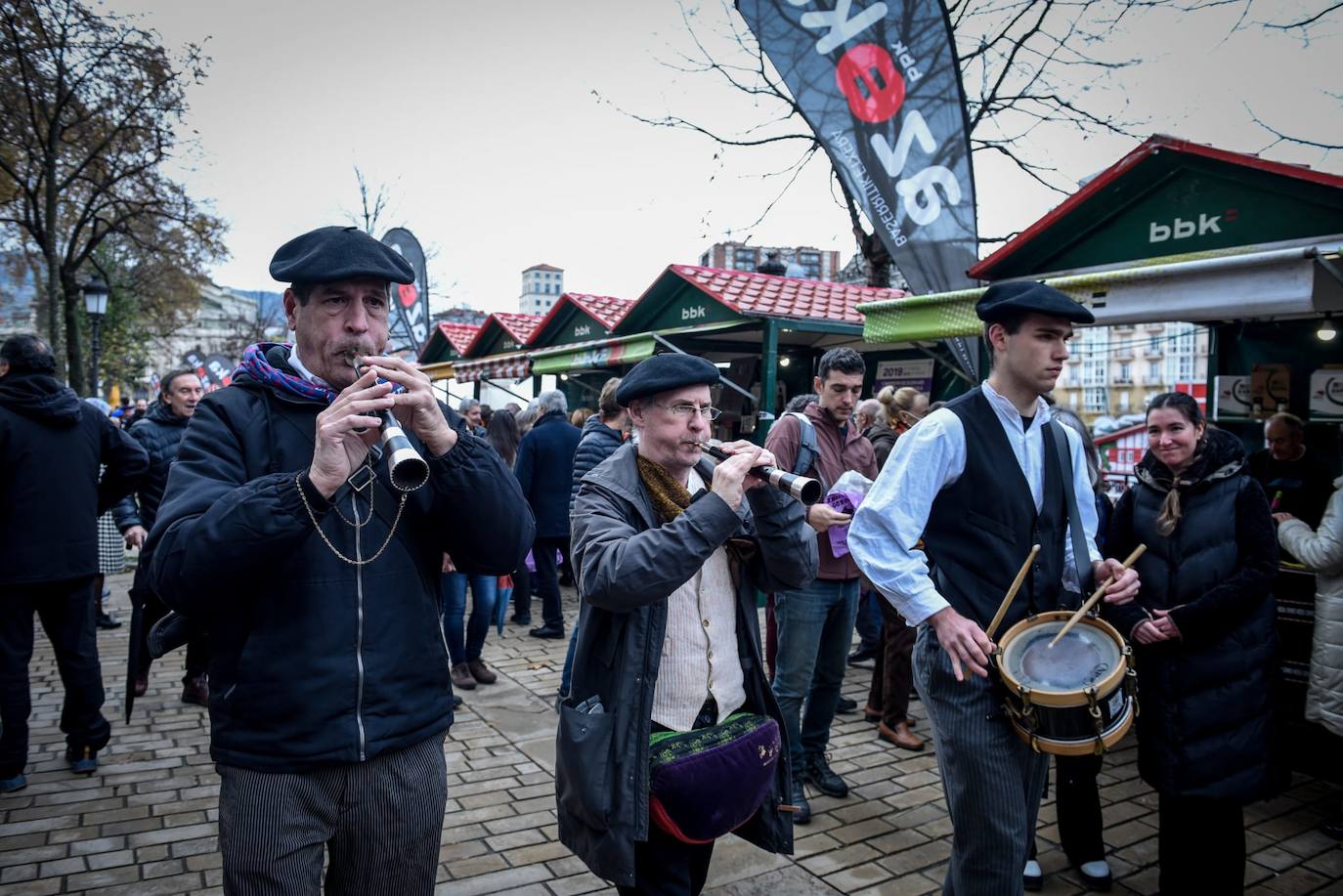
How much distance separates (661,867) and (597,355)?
8.93m

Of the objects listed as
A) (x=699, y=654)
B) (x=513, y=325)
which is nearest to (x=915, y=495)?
(x=699, y=654)

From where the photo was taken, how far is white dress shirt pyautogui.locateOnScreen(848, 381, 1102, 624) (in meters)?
2.54

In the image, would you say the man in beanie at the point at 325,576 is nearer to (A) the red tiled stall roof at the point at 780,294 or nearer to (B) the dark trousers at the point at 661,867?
(B) the dark trousers at the point at 661,867

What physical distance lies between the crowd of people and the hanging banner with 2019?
3252mm

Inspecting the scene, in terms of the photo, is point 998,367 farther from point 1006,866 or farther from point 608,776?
point 608,776

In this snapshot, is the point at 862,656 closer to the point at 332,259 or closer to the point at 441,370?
the point at 332,259

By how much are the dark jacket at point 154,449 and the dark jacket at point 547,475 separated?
267 centimetres

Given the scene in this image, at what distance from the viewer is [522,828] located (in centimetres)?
400

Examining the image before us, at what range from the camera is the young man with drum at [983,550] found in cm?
248

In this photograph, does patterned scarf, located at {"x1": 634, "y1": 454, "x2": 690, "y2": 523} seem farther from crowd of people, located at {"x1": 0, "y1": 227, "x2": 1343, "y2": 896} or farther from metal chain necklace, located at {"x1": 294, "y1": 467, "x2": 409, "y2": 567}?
metal chain necklace, located at {"x1": 294, "y1": 467, "x2": 409, "y2": 567}

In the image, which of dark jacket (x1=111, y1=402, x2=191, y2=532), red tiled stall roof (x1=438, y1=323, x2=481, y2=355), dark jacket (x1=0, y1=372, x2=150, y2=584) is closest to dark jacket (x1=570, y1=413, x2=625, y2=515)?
dark jacket (x1=111, y1=402, x2=191, y2=532)

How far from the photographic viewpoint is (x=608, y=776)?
225 cm

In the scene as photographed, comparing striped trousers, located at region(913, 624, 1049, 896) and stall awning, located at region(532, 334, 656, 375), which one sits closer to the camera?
striped trousers, located at region(913, 624, 1049, 896)

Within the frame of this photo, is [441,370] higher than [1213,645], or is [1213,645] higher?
[441,370]
